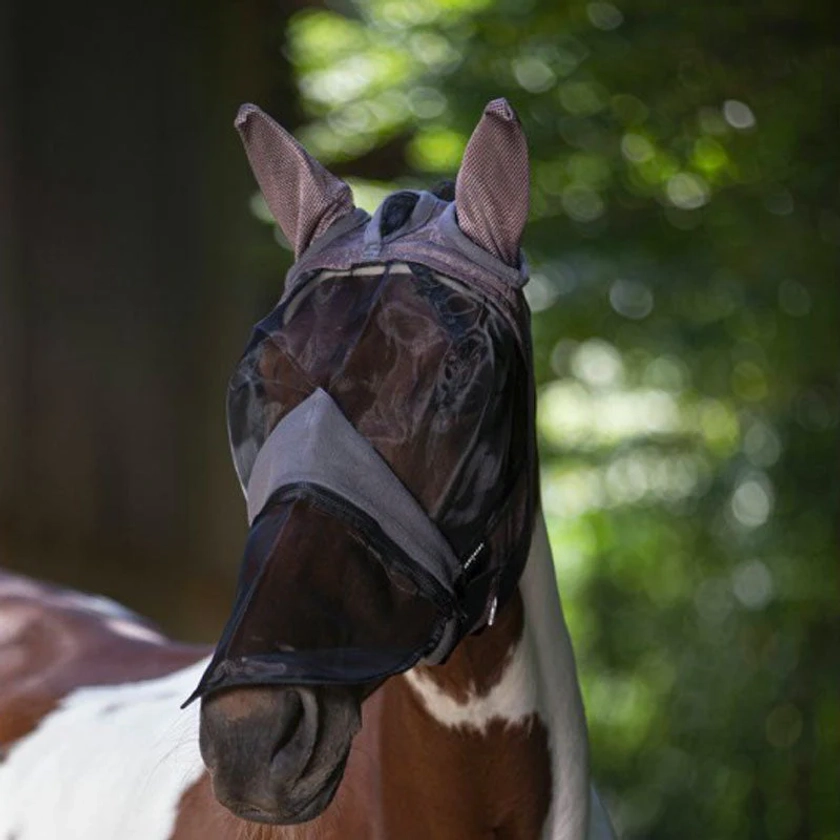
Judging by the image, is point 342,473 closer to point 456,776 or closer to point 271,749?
point 271,749

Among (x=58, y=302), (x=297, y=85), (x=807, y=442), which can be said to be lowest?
(x=807, y=442)

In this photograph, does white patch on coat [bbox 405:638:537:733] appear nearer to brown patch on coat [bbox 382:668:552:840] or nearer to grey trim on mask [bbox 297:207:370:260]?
brown patch on coat [bbox 382:668:552:840]

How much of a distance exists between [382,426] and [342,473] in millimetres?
93

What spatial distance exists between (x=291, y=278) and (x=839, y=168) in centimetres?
324

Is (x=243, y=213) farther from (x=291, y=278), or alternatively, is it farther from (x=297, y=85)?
(x=291, y=278)

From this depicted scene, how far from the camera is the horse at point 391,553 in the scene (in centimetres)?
181

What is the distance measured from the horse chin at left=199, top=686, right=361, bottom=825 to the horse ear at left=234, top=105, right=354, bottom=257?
2.37 feet

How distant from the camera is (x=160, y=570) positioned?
6.24m

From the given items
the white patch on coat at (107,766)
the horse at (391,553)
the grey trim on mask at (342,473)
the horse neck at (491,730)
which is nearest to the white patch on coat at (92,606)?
the white patch on coat at (107,766)

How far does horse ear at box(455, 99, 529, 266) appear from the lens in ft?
6.76

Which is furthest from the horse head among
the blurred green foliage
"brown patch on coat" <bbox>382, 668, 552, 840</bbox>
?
the blurred green foliage

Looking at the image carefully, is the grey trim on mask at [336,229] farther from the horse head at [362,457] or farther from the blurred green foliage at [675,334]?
the blurred green foliage at [675,334]

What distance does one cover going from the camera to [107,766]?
2.77m

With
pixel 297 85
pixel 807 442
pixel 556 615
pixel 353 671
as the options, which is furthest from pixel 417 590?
pixel 297 85
